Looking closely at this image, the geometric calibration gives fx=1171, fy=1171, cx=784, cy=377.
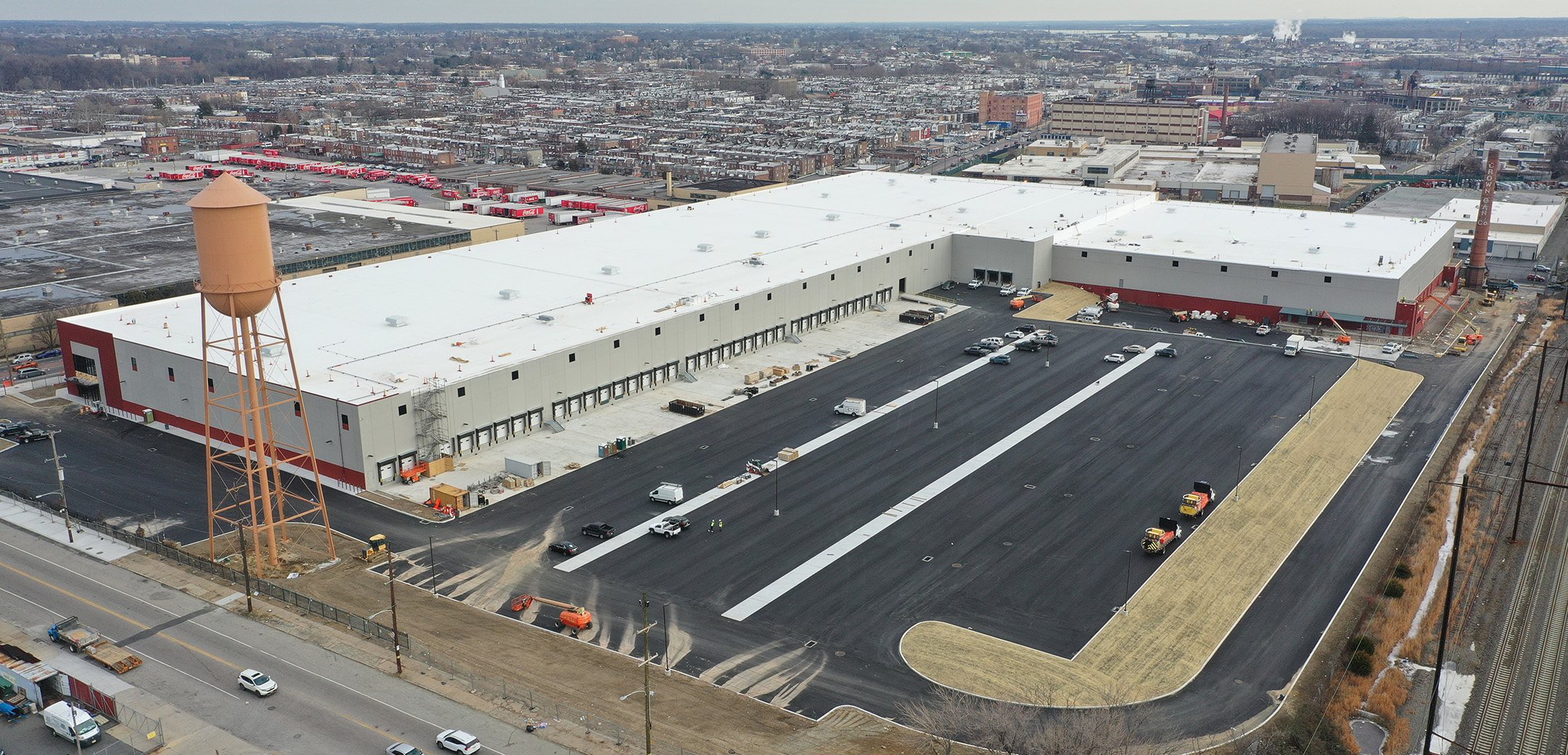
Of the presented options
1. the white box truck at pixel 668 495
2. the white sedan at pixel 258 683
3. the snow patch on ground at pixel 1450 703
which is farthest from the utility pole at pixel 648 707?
the snow patch on ground at pixel 1450 703

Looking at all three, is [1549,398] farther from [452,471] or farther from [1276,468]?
[452,471]

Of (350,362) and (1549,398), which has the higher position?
(350,362)

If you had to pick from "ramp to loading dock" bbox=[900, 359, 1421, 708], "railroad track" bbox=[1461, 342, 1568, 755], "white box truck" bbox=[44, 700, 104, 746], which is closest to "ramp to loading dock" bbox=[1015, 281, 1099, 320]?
"ramp to loading dock" bbox=[900, 359, 1421, 708]

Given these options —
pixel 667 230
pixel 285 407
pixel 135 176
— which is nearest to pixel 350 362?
pixel 285 407

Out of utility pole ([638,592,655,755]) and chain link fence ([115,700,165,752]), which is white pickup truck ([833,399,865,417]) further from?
chain link fence ([115,700,165,752])

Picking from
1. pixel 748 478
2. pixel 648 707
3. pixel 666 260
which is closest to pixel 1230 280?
pixel 666 260

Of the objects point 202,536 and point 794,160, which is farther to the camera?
point 794,160

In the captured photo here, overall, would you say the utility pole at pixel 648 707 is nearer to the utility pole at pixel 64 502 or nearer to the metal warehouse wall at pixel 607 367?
the metal warehouse wall at pixel 607 367
